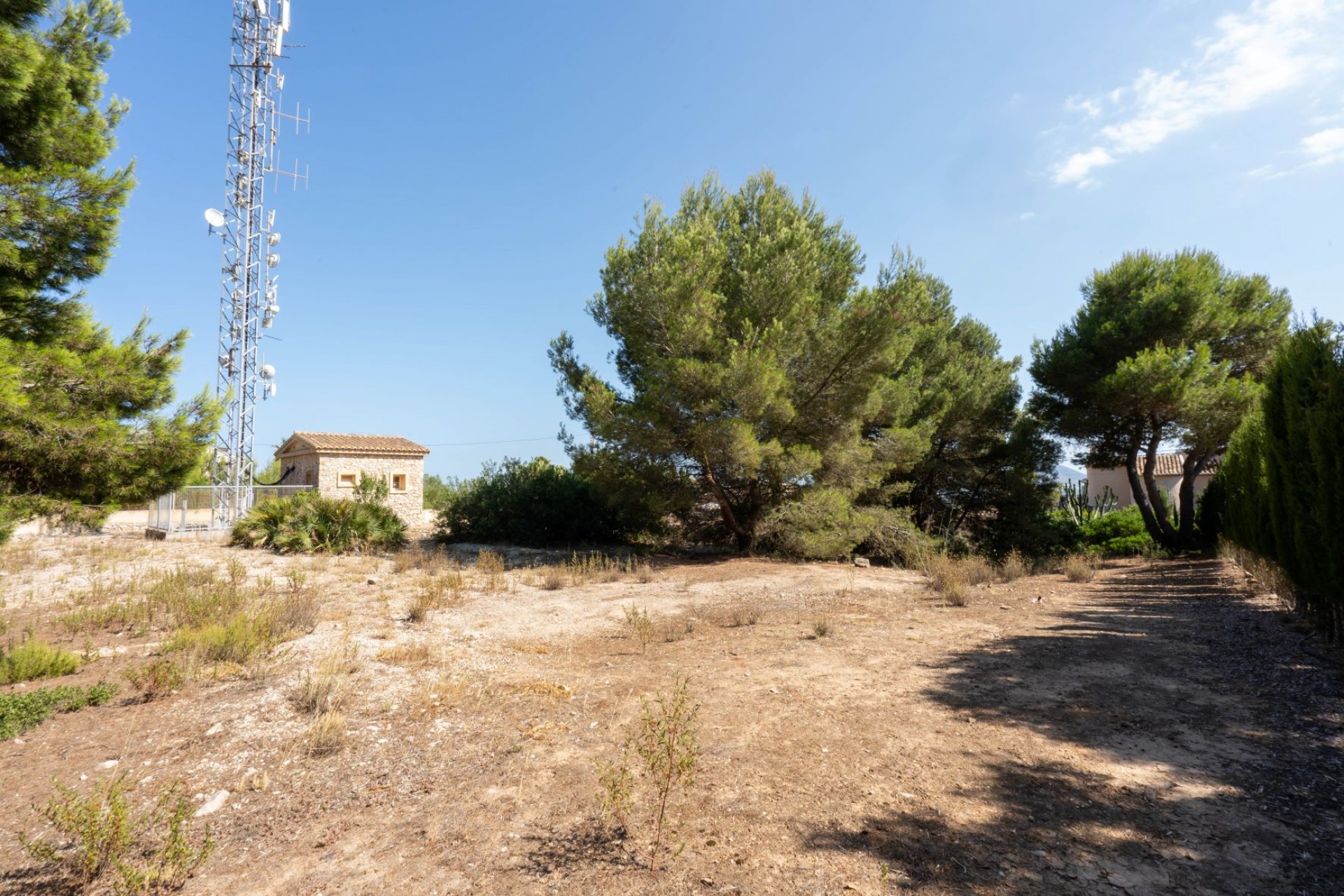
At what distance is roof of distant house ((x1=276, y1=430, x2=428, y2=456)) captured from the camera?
2339 cm

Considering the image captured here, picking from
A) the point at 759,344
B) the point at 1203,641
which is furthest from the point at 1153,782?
the point at 759,344

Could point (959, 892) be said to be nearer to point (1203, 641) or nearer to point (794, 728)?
point (794, 728)

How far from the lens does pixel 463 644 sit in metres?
6.62

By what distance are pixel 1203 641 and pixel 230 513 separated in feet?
77.8

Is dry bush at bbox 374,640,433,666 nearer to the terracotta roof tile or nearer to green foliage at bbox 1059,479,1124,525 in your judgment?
green foliage at bbox 1059,479,1124,525

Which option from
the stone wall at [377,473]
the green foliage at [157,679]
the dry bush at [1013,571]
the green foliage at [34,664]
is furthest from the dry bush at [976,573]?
the stone wall at [377,473]

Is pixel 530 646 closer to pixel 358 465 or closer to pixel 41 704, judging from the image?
pixel 41 704

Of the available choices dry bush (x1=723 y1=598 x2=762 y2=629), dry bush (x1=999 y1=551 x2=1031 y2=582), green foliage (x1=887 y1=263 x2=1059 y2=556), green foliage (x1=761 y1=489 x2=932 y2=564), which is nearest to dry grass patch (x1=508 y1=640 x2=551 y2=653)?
dry bush (x1=723 y1=598 x2=762 y2=629)

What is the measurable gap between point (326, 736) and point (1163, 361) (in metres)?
18.6

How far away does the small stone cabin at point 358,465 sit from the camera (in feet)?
76.1

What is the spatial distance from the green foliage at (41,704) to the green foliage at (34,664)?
55 centimetres

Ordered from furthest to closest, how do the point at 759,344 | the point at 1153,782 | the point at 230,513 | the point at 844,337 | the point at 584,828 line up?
the point at 230,513, the point at 844,337, the point at 759,344, the point at 1153,782, the point at 584,828

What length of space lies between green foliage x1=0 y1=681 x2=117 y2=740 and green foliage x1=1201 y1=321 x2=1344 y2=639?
34.0ft

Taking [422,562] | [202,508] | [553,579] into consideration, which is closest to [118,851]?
[553,579]
